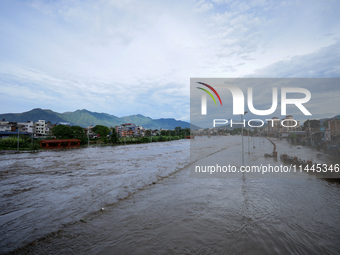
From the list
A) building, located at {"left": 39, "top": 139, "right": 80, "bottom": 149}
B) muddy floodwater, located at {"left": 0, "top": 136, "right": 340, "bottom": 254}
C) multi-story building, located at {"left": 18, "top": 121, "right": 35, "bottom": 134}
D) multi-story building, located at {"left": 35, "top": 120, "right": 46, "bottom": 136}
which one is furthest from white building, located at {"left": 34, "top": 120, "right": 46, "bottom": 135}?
muddy floodwater, located at {"left": 0, "top": 136, "right": 340, "bottom": 254}

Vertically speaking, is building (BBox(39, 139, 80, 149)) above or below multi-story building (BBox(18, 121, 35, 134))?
below

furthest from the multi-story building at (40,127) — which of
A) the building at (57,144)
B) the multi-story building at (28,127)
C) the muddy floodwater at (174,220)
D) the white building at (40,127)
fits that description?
the muddy floodwater at (174,220)

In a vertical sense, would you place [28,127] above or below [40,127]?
below

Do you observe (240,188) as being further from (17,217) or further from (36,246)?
(17,217)

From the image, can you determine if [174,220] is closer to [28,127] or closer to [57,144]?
[57,144]

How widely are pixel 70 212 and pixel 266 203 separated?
270 inches

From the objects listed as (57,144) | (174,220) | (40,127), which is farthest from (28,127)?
(174,220)

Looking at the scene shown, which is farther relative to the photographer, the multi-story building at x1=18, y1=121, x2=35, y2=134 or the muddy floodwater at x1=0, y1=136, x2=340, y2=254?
the multi-story building at x1=18, y1=121, x2=35, y2=134

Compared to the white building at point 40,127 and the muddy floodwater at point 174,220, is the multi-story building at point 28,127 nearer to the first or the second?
the white building at point 40,127

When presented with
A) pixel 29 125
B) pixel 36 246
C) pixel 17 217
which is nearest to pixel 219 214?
pixel 36 246

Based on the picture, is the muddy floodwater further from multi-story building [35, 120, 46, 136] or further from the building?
multi-story building [35, 120, 46, 136]

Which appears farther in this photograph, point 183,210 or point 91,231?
point 183,210

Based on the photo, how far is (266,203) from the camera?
6.48m

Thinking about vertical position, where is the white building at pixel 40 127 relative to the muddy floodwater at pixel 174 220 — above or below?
above
